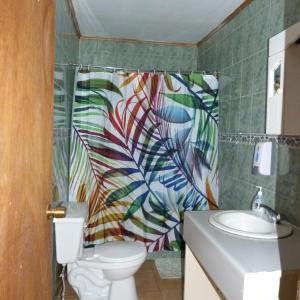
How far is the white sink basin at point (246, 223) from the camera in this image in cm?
156

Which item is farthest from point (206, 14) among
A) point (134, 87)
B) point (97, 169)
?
point (97, 169)

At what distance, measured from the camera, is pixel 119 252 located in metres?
2.06

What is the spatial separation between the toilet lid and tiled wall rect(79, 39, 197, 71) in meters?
1.90

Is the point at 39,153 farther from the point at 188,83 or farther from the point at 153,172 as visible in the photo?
the point at 188,83

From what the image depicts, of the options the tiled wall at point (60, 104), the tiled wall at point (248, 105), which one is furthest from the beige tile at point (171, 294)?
the tiled wall at point (60, 104)

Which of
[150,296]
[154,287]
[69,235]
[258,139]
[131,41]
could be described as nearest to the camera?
[69,235]

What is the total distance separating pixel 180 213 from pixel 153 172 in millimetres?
456

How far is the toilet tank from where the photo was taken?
1.69 metres

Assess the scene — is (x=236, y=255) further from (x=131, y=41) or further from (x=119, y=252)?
(x=131, y=41)

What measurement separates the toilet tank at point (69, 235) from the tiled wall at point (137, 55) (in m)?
1.92

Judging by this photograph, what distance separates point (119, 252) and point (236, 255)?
106cm

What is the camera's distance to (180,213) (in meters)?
2.55

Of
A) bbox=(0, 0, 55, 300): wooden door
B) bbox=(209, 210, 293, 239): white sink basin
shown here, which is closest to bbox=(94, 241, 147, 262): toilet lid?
bbox=(209, 210, 293, 239): white sink basin

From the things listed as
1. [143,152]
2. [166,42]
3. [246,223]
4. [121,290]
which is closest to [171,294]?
[121,290]
